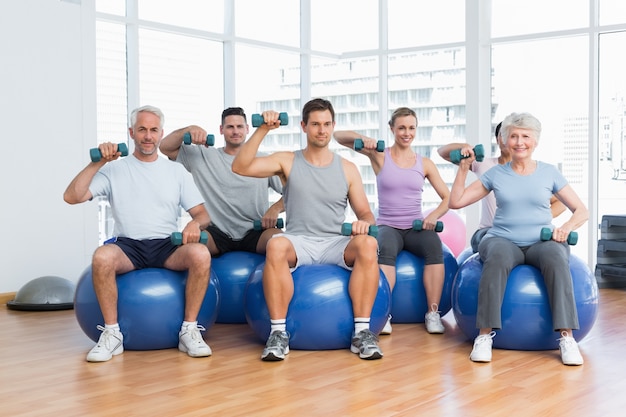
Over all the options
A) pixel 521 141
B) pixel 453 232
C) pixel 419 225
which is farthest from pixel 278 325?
pixel 453 232

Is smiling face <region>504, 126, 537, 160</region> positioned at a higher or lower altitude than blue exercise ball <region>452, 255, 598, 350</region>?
higher

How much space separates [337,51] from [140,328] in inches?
193

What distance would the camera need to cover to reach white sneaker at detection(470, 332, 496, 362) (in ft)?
11.1

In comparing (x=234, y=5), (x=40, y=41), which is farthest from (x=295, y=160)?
(x=234, y=5)

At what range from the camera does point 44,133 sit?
5.43 meters

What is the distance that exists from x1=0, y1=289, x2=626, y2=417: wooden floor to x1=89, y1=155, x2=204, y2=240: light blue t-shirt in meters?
0.55

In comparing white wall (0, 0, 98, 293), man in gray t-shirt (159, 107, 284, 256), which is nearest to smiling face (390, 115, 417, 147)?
man in gray t-shirt (159, 107, 284, 256)

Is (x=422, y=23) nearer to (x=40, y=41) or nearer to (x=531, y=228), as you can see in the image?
(x=40, y=41)

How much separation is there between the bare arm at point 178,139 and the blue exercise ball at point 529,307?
1518 millimetres

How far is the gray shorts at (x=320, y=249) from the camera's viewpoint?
3619mm

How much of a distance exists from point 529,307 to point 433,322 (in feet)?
2.39

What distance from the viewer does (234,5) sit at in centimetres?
689

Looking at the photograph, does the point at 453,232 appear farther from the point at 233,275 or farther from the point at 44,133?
the point at 44,133

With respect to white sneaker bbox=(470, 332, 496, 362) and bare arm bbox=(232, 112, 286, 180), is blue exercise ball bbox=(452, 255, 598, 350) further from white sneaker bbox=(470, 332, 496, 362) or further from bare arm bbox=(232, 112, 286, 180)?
bare arm bbox=(232, 112, 286, 180)
